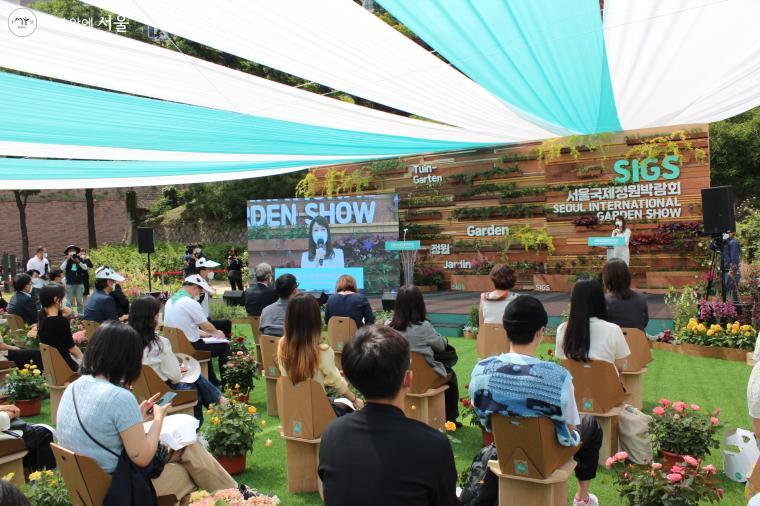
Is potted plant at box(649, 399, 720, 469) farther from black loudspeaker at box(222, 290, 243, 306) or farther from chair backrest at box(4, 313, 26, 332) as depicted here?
black loudspeaker at box(222, 290, 243, 306)

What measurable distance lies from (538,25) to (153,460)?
3.46 metres

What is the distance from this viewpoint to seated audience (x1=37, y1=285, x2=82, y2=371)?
5.21 m

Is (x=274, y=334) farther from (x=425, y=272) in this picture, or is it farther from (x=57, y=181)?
(x=425, y=272)

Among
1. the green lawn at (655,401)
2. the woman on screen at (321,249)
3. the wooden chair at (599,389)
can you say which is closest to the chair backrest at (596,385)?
the wooden chair at (599,389)

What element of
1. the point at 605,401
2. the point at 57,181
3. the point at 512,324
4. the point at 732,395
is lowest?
the point at 732,395

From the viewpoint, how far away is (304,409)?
361 centimetres

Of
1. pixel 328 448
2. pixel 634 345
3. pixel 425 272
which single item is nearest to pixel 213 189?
pixel 425 272

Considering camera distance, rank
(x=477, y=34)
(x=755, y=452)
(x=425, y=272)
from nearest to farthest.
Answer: (x=755, y=452), (x=477, y=34), (x=425, y=272)

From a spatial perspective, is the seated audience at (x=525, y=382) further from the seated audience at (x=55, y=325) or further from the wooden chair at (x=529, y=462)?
the seated audience at (x=55, y=325)

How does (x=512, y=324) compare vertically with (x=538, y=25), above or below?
below

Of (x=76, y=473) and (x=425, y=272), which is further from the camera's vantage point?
(x=425, y=272)

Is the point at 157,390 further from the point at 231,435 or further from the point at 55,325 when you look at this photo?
the point at 55,325

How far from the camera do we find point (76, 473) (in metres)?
2.49

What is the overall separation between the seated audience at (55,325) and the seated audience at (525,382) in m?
3.84
